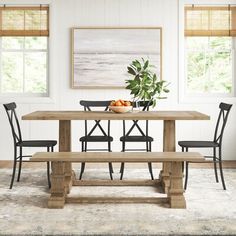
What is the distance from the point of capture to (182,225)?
398 centimetres

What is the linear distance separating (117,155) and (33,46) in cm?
317

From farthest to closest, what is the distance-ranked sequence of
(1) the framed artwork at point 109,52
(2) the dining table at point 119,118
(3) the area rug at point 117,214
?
(1) the framed artwork at point 109,52
(2) the dining table at point 119,118
(3) the area rug at point 117,214

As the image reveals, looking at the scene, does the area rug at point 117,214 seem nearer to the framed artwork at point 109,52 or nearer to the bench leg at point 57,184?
the bench leg at point 57,184

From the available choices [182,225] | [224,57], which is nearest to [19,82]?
[224,57]

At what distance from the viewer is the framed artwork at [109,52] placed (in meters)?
7.12

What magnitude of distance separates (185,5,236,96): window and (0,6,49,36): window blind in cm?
199

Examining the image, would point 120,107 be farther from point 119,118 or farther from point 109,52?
point 109,52

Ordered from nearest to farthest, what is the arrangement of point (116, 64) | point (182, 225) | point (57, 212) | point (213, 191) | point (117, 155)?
point (182, 225) < point (57, 212) < point (117, 155) < point (213, 191) < point (116, 64)

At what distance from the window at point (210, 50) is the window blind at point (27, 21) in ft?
6.52

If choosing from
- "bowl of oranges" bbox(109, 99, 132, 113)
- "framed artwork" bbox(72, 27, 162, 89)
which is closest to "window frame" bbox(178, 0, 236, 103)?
"framed artwork" bbox(72, 27, 162, 89)

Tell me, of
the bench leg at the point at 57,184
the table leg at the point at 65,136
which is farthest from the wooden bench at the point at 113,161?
the table leg at the point at 65,136

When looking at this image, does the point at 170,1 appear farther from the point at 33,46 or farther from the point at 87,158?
the point at 87,158

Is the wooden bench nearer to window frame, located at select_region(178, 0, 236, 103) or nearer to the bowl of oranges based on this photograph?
the bowl of oranges

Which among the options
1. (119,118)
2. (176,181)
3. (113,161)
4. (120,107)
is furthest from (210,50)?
(113,161)
